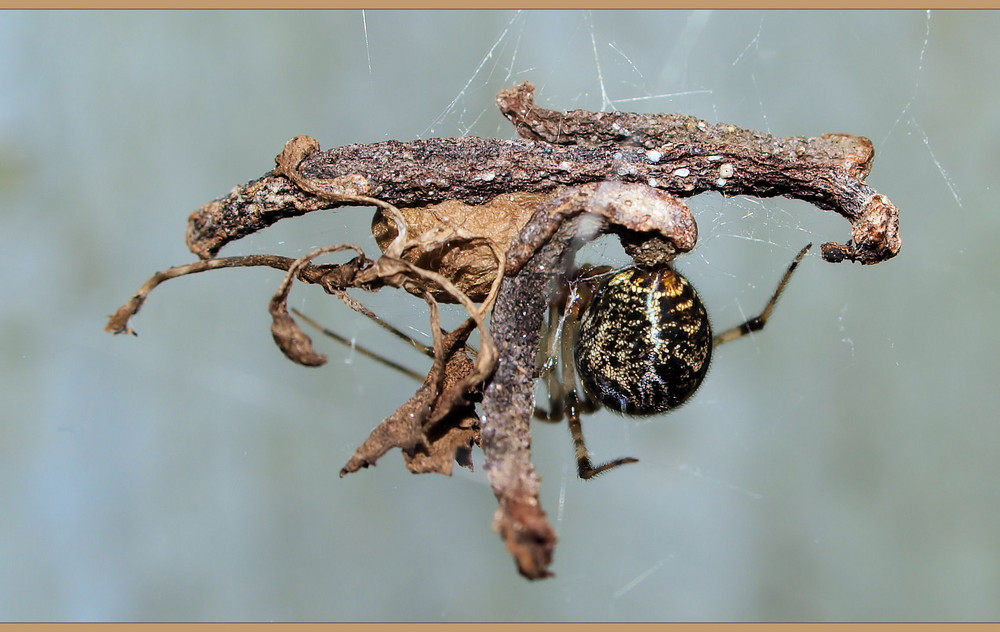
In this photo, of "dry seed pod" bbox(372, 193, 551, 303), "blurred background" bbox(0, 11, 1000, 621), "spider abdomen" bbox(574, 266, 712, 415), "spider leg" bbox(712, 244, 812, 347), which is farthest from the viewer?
"blurred background" bbox(0, 11, 1000, 621)

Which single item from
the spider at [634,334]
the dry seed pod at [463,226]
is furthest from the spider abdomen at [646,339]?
the dry seed pod at [463,226]

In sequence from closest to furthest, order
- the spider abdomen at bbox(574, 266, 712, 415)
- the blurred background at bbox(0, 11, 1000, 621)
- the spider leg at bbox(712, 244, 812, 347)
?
the spider abdomen at bbox(574, 266, 712, 415) → the spider leg at bbox(712, 244, 812, 347) → the blurred background at bbox(0, 11, 1000, 621)

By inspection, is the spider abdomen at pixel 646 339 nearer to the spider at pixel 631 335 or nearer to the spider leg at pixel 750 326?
the spider at pixel 631 335

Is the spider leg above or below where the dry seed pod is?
below

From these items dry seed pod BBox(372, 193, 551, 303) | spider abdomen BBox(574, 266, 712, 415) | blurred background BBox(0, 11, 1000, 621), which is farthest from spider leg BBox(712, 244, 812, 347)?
dry seed pod BBox(372, 193, 551, 303)

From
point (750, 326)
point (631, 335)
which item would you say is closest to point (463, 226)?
point (631, 335)

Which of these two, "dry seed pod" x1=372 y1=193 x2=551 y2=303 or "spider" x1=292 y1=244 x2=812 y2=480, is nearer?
"dry seed pod" x1=372 y1=193 x2=551 y2=303

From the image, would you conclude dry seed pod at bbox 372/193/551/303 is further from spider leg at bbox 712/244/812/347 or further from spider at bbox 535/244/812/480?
spider leg at bbox 712/244/812/347
